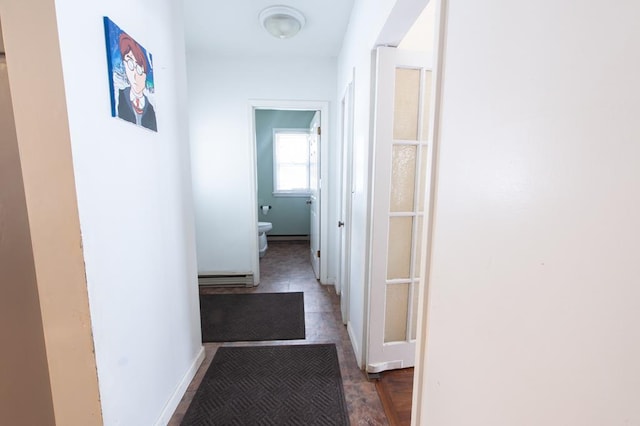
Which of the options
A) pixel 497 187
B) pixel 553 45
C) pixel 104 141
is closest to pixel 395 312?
pixel 497 187

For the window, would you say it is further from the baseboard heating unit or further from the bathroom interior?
the baseboard heating unit

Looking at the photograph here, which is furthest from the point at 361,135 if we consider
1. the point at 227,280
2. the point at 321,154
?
the point at 227,280

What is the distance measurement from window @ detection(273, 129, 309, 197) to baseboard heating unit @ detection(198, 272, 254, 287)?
7.13ft

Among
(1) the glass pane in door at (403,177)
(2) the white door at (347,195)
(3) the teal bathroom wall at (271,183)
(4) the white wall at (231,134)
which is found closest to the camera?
(1) the glass pane in door at (403,177)

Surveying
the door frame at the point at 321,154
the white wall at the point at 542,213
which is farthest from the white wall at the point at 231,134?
the white wall at the point at 542,213

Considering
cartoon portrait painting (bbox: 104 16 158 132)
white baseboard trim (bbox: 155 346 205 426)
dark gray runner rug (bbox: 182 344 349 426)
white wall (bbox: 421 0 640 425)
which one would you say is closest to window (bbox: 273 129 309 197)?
dark gray runner rug (bbox: 182 344 349 426)

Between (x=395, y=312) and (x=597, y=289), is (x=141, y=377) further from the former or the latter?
(x=597, y=289)

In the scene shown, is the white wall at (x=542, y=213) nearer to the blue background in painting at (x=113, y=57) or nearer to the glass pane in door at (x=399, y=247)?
the glass pane in door at (x=399, y=247)

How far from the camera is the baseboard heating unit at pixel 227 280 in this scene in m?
3.09

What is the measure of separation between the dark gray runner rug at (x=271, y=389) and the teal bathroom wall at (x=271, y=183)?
3189 millimetres

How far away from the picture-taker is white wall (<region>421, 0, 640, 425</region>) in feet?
1.12

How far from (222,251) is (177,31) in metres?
2.15

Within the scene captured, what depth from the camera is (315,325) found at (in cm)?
233

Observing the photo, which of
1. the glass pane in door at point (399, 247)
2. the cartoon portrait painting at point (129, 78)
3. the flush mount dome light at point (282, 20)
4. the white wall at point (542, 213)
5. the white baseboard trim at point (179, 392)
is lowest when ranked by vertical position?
the white baseboard trim at point (179, 392)
